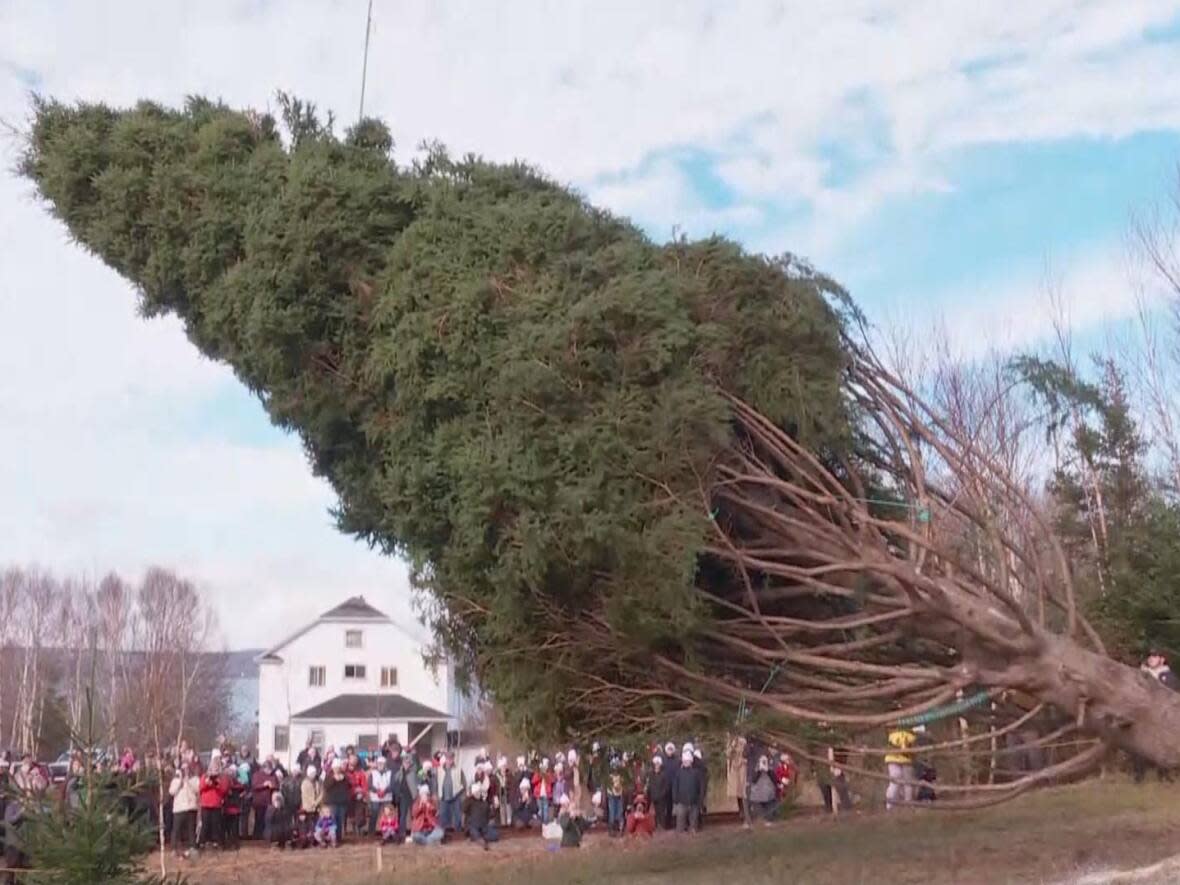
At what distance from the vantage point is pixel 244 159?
13.8 m

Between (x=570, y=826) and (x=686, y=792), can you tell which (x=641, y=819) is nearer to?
(x=686, y=792)

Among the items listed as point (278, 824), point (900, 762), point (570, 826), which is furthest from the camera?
point (278, 824)

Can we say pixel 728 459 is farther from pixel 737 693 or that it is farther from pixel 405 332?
pixel 405 332

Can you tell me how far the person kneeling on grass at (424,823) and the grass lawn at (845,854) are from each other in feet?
2.67

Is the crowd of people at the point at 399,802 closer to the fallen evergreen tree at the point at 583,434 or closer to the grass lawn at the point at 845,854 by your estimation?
the grass lawn at the point at 845,854

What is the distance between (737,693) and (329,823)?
501 inches

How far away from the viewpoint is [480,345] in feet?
41.7

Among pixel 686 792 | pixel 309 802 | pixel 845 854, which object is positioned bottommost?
pixel 845 854

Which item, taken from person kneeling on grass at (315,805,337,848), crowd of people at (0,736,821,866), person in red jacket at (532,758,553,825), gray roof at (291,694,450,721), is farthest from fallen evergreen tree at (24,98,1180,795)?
gray roof at (291,694,450,721)

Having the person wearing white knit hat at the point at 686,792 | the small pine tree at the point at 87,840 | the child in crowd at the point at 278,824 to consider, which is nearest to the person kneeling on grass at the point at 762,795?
the person wearing white knit hat at the point at 686,792

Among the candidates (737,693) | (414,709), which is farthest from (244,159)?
(414,709)

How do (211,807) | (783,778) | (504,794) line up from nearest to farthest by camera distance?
(211,807) < (783,778) < (504,794)

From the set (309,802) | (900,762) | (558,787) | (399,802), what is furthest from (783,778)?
(309,802)

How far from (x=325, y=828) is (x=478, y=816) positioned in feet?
8.30
